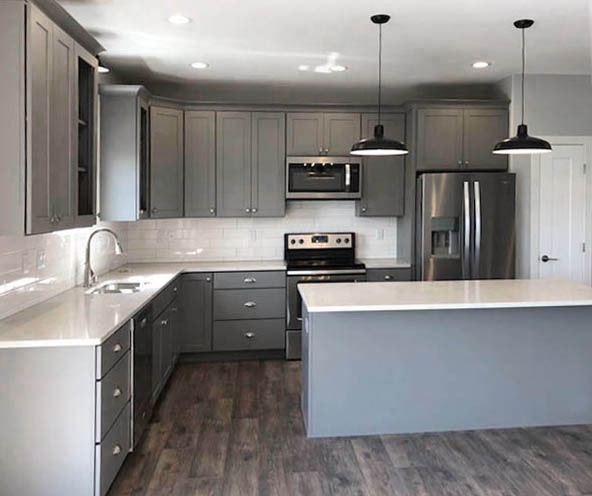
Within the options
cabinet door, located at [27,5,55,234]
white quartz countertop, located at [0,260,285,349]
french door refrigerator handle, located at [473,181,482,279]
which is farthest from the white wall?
french door refrigerator handle, located at [473,181,482,279]

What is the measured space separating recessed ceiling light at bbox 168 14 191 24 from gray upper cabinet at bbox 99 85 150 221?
927 mm

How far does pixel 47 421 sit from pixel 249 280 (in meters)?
2.74

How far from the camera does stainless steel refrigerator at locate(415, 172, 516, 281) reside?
4.83m

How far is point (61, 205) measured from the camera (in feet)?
8.87

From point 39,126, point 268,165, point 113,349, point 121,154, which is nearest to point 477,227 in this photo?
point 268,165

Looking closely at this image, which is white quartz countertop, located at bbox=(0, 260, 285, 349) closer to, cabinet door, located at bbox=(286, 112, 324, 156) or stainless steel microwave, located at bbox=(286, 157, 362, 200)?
stainless steel microwave, located at bbox=(286, 157, 362, 200)

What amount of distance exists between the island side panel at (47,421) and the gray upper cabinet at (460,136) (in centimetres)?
371

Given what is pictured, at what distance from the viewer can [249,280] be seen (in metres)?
4.96

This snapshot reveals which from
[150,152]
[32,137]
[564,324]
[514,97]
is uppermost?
[514,97]

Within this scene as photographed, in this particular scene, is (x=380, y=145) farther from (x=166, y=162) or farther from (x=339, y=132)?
(x=166, y=162)

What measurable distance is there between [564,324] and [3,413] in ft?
10.5

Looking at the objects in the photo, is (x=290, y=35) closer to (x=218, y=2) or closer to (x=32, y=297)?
(x=218, y=2)

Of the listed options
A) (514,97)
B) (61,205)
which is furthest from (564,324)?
(61,205)

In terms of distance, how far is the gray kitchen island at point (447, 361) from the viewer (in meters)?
3.26
